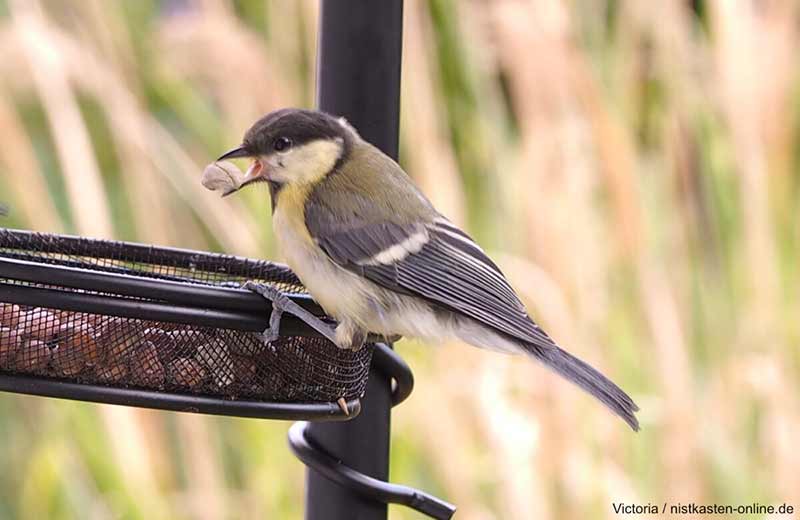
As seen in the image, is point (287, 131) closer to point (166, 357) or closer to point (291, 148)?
point (291, 148)

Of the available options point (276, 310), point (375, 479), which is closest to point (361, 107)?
point (276, 310)

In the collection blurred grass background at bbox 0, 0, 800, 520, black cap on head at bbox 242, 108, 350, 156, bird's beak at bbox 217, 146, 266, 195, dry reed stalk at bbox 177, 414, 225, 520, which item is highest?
black cap on head at bbox 242, 108, 350, 156

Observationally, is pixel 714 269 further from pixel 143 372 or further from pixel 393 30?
pixel 143 372

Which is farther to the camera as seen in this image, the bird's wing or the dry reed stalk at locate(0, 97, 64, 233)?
the dry reed stalk at locate(0, 97, 64, 233)

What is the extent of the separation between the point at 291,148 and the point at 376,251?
0.20 m

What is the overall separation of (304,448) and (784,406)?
4.54 feet

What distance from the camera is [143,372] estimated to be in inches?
47.9

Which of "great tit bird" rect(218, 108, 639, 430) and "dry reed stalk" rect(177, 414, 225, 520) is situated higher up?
"great tit bird" rect(218, 108, 639, 430)

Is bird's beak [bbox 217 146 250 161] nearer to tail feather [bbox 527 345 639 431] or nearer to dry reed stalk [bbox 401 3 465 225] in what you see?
tail feather [bbox 527 345 639 431]

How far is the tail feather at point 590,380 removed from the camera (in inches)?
59.4

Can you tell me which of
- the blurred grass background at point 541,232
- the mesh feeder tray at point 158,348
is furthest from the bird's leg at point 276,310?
the blurred grass background at point 541,232

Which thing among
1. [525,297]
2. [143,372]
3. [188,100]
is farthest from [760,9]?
[143,372]

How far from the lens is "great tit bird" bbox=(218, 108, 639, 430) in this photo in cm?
156

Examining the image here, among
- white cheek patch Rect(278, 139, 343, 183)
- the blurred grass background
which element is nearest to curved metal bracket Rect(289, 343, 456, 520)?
white cheek patch Rect(278, 139, 343, 183)
